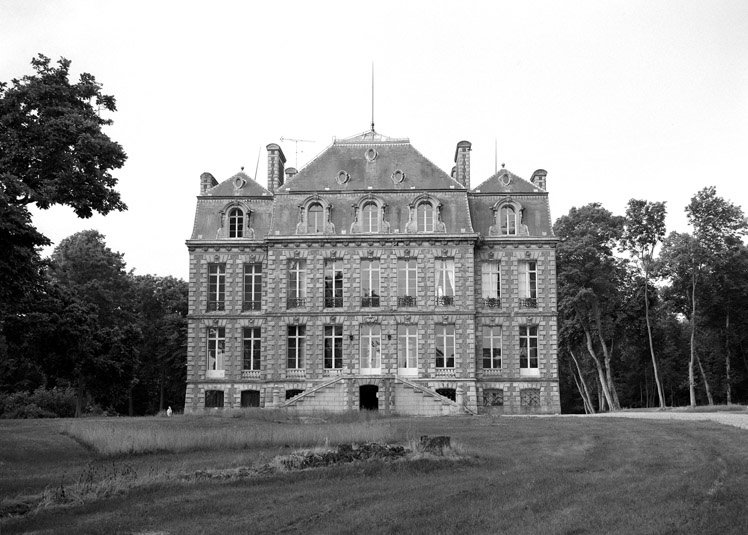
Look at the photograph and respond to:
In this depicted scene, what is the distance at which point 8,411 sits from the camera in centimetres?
4631

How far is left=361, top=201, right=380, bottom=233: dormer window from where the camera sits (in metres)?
47.7

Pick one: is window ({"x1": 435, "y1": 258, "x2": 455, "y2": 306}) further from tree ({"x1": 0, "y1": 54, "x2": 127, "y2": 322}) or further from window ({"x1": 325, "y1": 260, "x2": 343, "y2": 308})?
tree ({"x1": 0, "y1": 54, "x2": 127, "y2": 322})

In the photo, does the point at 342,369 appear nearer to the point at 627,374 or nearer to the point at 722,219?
the point at 722,219

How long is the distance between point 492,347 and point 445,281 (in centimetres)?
450

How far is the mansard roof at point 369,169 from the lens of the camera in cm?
4831

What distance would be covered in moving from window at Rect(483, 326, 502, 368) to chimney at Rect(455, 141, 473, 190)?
28.3ft

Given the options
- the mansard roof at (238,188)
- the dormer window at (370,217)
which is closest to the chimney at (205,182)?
the mansard roof at (238,188)

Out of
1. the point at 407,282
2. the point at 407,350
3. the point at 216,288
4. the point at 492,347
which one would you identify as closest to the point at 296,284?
the point at 216,288

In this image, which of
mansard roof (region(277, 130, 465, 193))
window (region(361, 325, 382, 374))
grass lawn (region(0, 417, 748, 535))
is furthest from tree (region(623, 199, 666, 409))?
grass lawn (region(0, 417, 748, 535))

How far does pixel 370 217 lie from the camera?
47.9 meters

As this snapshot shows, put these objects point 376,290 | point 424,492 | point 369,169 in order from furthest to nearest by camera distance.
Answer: point 369,169, point 376,290, point 424,492

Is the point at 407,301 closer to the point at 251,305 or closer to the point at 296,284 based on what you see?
the point at 296,284

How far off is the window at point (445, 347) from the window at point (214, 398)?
12.3 m

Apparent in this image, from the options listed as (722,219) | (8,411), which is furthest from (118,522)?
(722,219)
